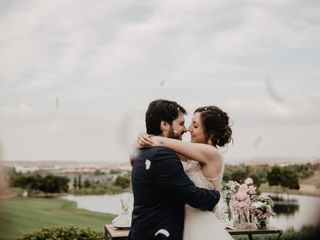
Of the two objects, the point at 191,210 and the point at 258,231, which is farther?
the point at 258,231

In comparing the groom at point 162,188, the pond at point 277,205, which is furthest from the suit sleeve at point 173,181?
the pond at point 277,205

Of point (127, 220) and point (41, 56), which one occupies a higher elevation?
point (41, 56)

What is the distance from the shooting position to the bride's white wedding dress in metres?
2.54

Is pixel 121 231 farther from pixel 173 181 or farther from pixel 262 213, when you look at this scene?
pixel 173 181

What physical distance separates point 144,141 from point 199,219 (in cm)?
46

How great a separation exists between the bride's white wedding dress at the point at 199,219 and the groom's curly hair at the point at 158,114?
0.26 m

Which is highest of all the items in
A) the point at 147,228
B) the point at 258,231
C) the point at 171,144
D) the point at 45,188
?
the point at 171,144

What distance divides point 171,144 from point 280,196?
9177mm

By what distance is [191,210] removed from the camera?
2.59 m

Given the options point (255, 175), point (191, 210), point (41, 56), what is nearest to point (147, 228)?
point (191, 210)

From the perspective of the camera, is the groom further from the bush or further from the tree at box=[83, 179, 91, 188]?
the tree at box=[83, 179, 91, 188]

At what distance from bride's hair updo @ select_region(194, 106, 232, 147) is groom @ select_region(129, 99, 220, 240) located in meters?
0.35

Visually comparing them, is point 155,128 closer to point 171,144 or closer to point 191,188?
point 171,144

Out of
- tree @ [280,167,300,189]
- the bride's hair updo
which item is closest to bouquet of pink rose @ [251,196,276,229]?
the bride's hair updo
